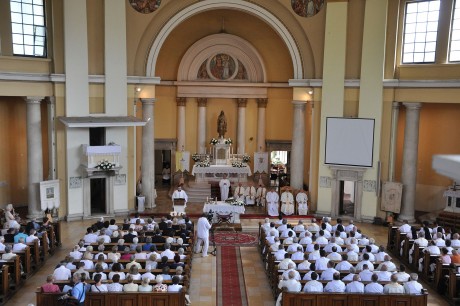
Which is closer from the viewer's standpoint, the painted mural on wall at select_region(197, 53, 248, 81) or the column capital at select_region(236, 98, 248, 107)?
the painted mural on wall at select_region(197, 53, 248, 81)

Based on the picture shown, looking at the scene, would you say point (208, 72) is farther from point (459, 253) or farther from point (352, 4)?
point (459, 253)

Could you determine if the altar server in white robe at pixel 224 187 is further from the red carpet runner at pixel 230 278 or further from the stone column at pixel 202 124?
the red carpet runner at pixel 230 278

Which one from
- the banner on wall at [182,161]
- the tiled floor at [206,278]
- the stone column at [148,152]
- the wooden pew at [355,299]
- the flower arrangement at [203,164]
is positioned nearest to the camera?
the wooden pew at [355,299]

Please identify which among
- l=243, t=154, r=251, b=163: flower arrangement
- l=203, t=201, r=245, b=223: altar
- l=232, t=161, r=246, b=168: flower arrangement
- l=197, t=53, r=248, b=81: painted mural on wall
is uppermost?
l=197, t=53, r=248, b=81: painted mural on wall

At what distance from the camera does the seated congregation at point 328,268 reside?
1297 cm

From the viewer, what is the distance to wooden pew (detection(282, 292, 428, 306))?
12.9 m

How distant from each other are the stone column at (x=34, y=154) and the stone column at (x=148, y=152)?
16.3 feet

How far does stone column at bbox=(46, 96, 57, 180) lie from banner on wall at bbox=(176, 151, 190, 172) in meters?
8.74

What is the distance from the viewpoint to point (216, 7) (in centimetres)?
2555

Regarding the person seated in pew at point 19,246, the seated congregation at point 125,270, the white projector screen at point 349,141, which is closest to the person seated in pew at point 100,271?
the seated congregation at point 125,270

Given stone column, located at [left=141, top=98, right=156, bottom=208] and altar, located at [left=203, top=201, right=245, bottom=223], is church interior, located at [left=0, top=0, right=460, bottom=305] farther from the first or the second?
altar, located at [left=203, top=201, right=245, bottom=223]

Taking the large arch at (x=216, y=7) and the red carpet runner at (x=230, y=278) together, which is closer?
the red carpet runner at (x=230, y=278)

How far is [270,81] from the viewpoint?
31859 millimetres

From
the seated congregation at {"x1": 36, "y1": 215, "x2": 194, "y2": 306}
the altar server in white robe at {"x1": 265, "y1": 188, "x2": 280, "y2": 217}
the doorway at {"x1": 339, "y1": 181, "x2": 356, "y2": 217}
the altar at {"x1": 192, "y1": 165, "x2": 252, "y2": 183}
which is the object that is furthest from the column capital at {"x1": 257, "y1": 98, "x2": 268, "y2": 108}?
the seated congregation at {"x1": 36, "y1": 215, "x2": 194, "y2": 306}
